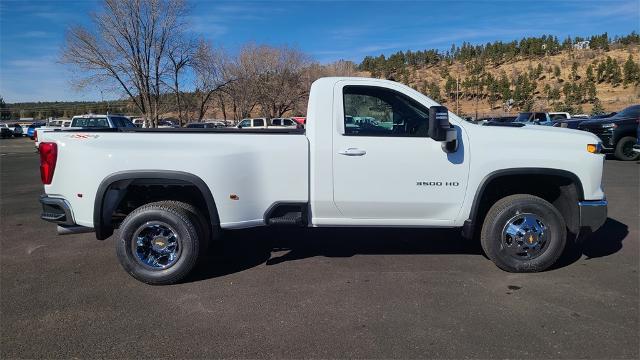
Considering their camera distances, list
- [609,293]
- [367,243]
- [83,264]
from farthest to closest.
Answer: [367,243] < [83,264] < [609,293]

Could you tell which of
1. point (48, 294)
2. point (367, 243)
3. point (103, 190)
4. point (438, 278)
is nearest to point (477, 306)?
point (438, 278)

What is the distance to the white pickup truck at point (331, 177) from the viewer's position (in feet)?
14.6

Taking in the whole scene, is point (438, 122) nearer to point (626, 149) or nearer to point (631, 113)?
point (626, 149)

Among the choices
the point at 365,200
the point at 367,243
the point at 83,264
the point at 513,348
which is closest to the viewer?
the point at 513,348

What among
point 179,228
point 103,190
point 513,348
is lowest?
point 513,348

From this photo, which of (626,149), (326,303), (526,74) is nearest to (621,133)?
(626,149)

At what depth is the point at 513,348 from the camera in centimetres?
329

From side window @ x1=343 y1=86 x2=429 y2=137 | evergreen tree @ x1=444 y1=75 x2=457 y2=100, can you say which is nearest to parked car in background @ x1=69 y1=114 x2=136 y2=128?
side window @ x1=343 y1=86 x2=429 y2=137

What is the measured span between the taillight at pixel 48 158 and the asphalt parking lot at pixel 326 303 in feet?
3.57

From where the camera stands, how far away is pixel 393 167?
4.58m

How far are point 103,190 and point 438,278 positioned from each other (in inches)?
135

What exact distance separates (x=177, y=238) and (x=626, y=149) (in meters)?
16.2

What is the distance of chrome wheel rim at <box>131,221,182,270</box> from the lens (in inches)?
180

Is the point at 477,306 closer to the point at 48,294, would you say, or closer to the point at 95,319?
the point at 95,319
